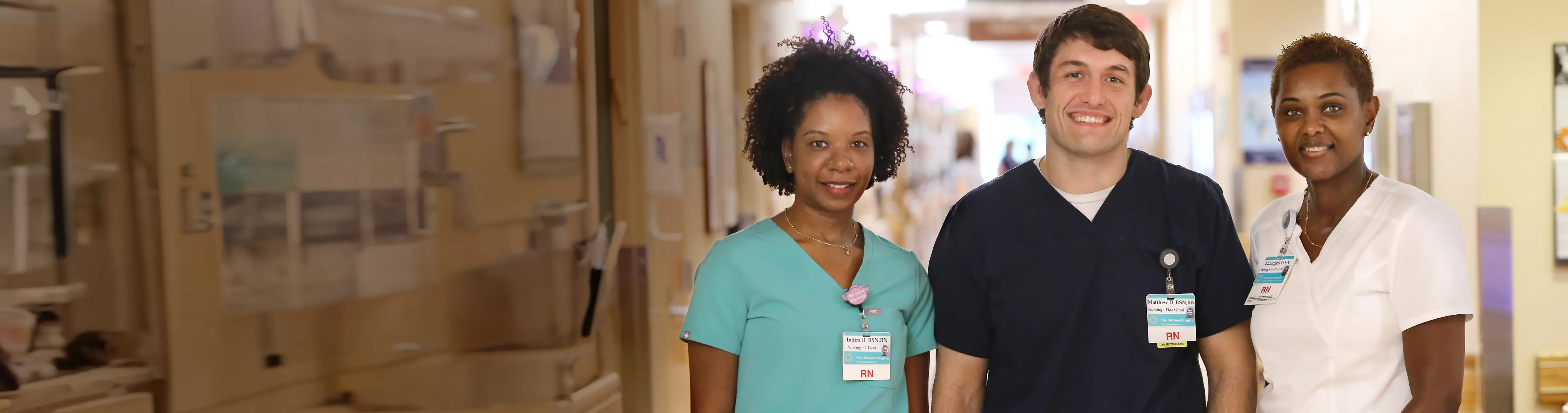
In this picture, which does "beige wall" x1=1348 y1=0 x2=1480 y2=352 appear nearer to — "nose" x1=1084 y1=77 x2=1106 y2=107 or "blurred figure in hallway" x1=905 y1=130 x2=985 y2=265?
"nose" x1=1084 y1=77 x2=1106 y2=107

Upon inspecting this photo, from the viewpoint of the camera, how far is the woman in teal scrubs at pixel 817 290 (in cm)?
180

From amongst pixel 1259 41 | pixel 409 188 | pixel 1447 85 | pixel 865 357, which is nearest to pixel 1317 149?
pixel 865 357

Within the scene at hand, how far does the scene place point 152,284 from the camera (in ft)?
6.48

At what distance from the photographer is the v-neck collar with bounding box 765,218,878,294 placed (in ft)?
6.07

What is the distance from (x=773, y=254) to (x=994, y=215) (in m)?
0.39

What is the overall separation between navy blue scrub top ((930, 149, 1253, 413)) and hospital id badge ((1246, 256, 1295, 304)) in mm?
16

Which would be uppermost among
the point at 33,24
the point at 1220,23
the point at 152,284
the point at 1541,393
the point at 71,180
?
the point at 1220,23

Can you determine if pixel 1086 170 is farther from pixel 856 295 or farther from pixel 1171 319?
pixel 856 295

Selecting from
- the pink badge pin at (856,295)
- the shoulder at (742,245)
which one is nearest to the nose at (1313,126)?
the pink badge pin at (856,295)

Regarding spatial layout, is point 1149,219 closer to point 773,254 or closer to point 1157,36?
point 773,254

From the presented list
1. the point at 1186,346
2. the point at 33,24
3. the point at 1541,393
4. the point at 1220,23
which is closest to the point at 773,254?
the point at 1186,346

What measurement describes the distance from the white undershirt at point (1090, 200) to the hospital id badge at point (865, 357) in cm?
42

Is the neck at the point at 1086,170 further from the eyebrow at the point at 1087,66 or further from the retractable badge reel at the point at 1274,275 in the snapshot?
the retractable badge reel at the point at 1274,275

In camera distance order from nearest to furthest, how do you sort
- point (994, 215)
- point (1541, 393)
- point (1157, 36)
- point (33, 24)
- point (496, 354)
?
point (33, 24)
point (994, 215)
point (496, 354)
point (1541, 393)
point (1157, 36)
